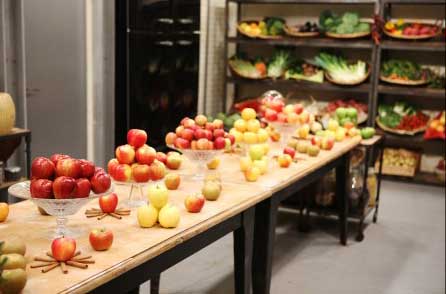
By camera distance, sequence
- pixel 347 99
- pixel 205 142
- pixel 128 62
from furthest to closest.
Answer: pixel 347 99
pixel 128 62
pixel 205 142

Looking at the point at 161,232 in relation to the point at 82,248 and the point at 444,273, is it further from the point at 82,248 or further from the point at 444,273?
the point at 444,273

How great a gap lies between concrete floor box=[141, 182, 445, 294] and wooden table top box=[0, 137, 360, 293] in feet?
3.22

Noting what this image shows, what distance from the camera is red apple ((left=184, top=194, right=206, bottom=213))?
2387 mm

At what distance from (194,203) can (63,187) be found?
24.6 inches

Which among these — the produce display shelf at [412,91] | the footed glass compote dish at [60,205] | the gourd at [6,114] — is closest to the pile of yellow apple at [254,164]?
the footed glass compote dish at [60,205]

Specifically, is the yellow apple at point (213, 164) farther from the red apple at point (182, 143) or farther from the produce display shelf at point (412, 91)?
the produce display shelf at point (412, 91)

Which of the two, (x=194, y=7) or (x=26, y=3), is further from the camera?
(x=194, y=7)

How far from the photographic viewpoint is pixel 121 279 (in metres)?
1.86

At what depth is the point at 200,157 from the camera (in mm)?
2961

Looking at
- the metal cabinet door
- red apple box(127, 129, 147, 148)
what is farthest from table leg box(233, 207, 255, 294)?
the metal cabinet door

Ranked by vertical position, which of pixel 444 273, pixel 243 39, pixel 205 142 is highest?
pixel 243 39

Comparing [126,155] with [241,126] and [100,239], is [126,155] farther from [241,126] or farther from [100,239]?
[241,126]

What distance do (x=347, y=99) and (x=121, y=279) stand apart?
244 inches

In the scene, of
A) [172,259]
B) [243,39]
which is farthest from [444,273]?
[243,39]
